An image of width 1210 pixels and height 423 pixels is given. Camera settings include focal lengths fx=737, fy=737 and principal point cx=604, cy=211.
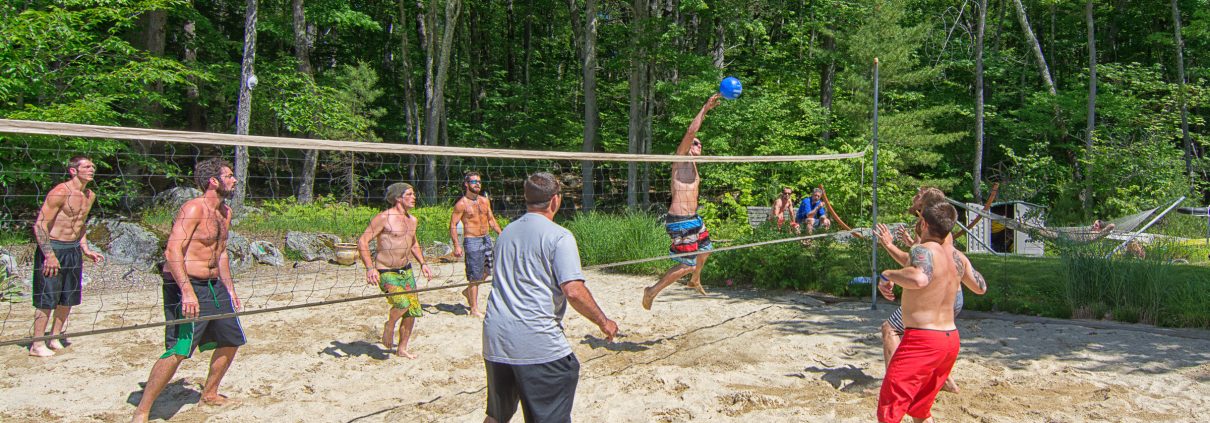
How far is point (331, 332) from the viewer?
6.86m

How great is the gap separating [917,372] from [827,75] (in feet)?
67.5

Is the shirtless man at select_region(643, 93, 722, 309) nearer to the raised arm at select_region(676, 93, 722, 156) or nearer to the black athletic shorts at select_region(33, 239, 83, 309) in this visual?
the raised arm at select_region(676, 93, 722, 156)

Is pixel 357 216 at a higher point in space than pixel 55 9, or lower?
lower

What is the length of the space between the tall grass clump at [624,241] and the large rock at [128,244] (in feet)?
20.2

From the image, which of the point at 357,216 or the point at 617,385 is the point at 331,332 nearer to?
the point at 617,385

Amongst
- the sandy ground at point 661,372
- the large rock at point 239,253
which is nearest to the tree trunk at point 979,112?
the sandy ground at point 661,372

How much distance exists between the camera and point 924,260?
360 centimetres

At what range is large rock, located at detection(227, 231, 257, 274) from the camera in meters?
10.8

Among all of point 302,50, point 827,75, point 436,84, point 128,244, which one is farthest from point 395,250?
point 827,75

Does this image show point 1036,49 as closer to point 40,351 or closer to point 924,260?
point 924,260

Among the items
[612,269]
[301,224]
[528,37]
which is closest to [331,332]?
[612,269]

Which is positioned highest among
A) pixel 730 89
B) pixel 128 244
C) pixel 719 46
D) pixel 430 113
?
pixel 719 46

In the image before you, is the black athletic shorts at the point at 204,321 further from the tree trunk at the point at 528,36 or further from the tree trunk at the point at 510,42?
the tree trunk at the point at 510,42

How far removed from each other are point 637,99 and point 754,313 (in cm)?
1242
